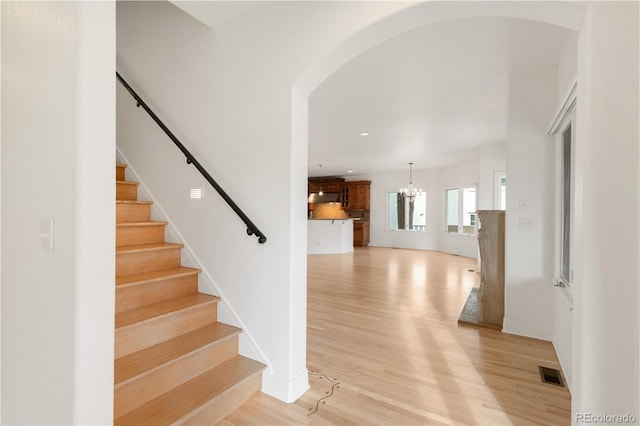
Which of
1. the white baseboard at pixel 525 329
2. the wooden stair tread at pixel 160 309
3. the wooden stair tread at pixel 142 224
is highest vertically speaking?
the wooden stair tread at pixel 142 224

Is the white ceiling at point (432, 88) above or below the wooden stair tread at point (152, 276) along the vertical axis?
above

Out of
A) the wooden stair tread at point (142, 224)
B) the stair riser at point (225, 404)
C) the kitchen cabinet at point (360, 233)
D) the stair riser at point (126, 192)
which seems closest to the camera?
the stair riser at point (225, 404)

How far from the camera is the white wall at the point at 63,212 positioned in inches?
41.6

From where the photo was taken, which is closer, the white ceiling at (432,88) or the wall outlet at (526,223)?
the white ceiling at (432,88)

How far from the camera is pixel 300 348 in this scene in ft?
6.66

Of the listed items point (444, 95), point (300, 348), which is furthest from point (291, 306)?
point (444, 95)

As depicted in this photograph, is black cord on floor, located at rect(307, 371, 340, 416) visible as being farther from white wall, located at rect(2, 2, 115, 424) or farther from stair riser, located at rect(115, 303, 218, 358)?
white wall, located at rect(2, 2, 115, 424)

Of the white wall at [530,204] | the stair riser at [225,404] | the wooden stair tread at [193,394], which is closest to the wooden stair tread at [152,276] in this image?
the wooden stair tread at [193,394]

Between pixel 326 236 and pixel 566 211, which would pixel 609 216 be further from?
pixel 326 236

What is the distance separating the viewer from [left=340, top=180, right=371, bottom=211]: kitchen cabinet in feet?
35.7

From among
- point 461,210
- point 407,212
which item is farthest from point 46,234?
point 407,212

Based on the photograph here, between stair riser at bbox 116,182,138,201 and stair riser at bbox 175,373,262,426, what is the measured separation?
1990 millimetres

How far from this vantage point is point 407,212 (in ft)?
33.8

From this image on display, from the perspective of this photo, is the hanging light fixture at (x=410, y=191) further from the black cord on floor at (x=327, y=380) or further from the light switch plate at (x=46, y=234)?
the light switch plate at (x=46, y=234)
